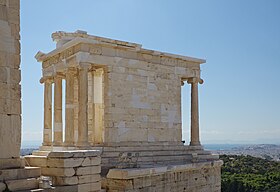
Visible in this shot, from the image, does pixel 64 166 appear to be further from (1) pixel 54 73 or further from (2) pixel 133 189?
(1) pixel 54 73

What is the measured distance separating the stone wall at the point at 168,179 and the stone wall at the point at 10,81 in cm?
502

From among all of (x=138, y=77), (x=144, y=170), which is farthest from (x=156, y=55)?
(x=144, y=170)

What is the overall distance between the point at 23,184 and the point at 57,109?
9113 millimetres

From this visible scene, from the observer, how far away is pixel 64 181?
924cm

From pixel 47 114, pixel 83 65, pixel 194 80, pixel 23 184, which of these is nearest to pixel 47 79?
pixel 47 114

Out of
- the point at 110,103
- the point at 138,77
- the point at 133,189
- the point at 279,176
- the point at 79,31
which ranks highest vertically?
the point at 79,31

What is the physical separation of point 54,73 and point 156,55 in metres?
4.36

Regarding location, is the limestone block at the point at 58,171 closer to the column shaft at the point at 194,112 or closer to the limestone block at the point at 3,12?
the limestone block at the point at 3,12

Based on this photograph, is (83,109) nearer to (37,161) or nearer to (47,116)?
(47,116)

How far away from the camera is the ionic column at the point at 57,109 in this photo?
17.2 m

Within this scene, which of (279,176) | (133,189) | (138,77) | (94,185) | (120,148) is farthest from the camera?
(279,176)

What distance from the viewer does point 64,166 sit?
30.3 ft

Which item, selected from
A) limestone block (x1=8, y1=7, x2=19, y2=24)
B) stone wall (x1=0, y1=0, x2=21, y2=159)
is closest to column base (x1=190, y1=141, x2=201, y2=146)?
stone wall (x1=0, y1=0, x2=21, y2=159)

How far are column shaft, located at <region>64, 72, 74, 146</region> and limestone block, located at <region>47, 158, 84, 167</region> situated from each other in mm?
6834
